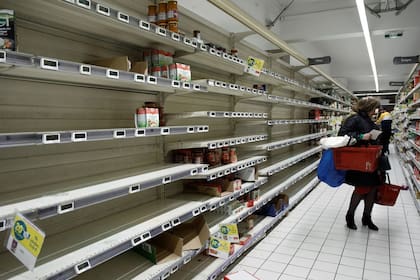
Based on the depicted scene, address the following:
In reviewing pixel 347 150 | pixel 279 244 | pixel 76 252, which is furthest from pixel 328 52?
pixel 76 252

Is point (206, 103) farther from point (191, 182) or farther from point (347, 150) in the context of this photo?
point (347, 150)

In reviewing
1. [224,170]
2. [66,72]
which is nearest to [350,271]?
[224,170]

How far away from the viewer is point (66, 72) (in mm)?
1596

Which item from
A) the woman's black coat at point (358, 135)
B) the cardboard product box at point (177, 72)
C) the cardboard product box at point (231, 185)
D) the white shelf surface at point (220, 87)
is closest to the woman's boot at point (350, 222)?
the woman's black coat at point (358, 135)

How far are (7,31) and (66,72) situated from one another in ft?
0.94

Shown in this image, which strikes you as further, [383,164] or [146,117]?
[383,164]

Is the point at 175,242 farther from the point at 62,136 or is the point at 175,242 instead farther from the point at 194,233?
the point at 62,136

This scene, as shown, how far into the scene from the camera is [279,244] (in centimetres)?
402

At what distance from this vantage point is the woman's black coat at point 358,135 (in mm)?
4152

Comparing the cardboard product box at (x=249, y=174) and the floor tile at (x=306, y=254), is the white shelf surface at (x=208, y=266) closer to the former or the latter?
the floor tile at (x=306, y=254)

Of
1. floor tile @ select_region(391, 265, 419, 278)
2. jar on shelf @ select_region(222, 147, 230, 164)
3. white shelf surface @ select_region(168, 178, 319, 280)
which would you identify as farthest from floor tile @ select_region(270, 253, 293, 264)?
jar on shelf @ select_region(222, 147, 230, 164)

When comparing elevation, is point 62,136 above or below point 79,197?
above

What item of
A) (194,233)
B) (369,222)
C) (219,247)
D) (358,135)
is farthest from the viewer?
(369,222)

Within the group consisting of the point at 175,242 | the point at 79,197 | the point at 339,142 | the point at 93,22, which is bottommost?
the point at 175,242
